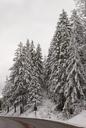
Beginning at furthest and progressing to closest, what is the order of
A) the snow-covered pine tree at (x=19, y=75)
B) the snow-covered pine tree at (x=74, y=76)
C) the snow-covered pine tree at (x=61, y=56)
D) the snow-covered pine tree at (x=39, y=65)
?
1. the snow-covered pine tree at (x=39, y=65)
2. the snow-covered pine tree at (x=19, y=75)
3. the snow-covered pine tree at (x=61, y=56)
4. the snow-covered pine tree at (x=74, y=76)

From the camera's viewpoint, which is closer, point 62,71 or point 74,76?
point 74,76

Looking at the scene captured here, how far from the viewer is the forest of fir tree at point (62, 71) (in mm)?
35344

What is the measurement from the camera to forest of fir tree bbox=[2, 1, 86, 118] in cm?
3534

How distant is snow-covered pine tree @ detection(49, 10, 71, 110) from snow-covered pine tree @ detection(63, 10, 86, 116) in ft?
8.82

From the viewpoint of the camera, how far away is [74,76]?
36.1m

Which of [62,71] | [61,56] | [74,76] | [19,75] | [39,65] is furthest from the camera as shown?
[39,65]

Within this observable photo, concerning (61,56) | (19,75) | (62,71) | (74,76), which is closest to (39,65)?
(19,75)

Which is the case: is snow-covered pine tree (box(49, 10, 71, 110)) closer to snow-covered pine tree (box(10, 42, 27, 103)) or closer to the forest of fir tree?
the forest of fir tree

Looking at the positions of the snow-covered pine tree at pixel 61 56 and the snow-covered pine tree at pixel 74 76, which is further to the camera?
the snow-covered pine tree at pixel 61 56

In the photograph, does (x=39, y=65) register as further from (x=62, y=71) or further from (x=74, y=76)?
(x=74, y=76)

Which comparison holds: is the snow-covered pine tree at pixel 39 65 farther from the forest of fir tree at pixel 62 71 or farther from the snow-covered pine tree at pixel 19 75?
the snow-covered pine tree at pixel 19 75

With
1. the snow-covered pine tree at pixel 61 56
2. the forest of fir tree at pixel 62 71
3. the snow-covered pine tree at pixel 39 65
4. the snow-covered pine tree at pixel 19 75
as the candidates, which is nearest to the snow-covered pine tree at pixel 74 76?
the forest of fir tree at pixel 62 71

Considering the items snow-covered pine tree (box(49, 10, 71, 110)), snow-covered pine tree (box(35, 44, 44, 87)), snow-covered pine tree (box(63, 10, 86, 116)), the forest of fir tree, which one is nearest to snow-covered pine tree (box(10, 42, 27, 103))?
the forest of fir tree

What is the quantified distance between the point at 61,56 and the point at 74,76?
22.1 feet
